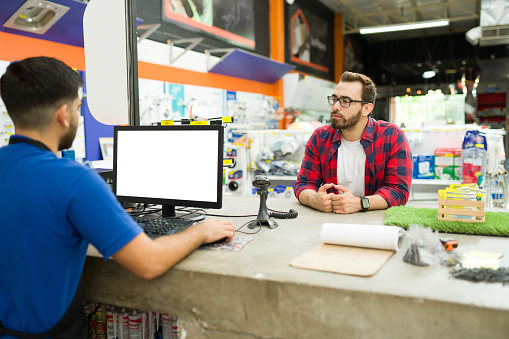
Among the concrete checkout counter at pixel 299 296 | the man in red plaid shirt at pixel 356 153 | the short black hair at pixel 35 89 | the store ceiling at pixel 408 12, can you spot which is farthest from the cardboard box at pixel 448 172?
the store ceiling at pixel 408 12

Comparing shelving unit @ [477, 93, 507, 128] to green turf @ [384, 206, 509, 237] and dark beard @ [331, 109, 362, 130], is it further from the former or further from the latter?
green turf @ [384, 206, 509, 237]

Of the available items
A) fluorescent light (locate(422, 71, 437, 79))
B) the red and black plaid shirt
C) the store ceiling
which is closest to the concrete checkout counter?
the red and black plaid shirt

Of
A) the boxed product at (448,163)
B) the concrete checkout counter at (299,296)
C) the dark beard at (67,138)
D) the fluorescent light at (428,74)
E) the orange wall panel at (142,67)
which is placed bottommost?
the concrete checkout counter at (299,296)

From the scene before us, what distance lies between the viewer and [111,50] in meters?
2.67

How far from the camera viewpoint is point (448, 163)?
4.56 m

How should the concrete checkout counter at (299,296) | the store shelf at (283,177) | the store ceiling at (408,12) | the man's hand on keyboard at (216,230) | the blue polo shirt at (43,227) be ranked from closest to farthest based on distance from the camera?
1. the concrete checkout counter at (299,296)
2. the blue polo shirt at (43,227)
3. the man's hand on keyboard at (216,230)
4. the store shelf at (283,177)
5. the store ceiling at (408,12)

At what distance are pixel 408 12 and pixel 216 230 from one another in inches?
509

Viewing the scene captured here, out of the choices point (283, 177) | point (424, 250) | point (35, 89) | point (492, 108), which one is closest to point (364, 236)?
point (424, 250)

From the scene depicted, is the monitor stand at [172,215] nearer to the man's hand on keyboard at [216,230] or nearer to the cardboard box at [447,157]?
the man's hand on keyboard at [216,230]

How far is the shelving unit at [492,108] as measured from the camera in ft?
48.9

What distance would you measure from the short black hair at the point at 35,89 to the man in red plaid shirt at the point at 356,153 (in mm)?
1510

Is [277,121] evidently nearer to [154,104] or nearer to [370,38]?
[154,104]

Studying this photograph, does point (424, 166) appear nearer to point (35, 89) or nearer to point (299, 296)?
point (299, 296)

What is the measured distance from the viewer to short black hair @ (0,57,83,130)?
1268 mm
